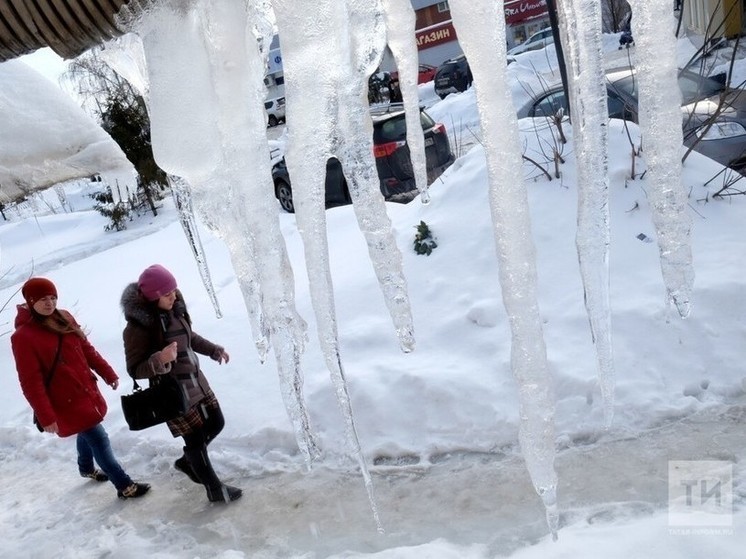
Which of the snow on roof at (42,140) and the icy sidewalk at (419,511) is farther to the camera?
the icy sidewalk at (419,511)

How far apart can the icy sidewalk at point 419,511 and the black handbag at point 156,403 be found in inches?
25.1

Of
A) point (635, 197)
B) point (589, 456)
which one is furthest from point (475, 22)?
point (635, 197)

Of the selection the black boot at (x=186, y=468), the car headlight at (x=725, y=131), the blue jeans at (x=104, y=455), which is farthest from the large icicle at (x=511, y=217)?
the car headlight at (x=725, y=131)

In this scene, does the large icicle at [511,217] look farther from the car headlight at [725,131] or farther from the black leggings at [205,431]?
the car headlight at [725,131]

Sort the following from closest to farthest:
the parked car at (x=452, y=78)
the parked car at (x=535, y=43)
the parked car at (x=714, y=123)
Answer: the parked car at (x=714, y=123)
the parked car at (x=452, y=78)
the parked car at (x=535, y=43)

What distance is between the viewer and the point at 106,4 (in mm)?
984

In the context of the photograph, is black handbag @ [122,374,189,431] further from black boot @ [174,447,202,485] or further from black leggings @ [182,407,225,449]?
black boot @ [174,447,202,485]

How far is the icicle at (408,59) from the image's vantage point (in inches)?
67.2

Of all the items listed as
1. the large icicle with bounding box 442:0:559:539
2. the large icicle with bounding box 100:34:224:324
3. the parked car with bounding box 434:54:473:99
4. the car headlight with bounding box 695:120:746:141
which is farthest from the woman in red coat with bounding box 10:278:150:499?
the parked car with bounding box 434:54:473:99

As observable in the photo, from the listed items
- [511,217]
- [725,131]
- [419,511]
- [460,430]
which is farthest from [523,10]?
[511,217]

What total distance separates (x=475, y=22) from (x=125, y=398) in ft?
10.9

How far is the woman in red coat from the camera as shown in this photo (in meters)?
4.09

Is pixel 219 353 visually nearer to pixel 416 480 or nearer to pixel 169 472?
pixel 169 472

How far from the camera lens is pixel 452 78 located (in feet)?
71.6
